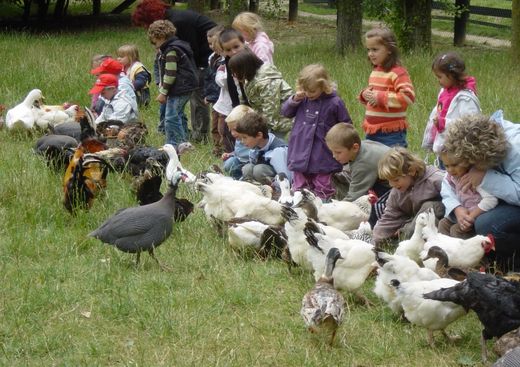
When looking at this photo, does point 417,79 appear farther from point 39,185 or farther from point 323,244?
point 323,244

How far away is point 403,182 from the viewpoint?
6367mm

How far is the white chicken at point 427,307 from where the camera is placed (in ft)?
16.1

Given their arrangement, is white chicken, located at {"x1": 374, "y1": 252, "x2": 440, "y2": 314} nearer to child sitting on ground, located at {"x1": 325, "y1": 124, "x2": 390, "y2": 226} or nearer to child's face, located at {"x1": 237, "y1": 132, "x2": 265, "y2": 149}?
child sitting on ground, located at {"x1": 325, "y1": 124, "x2": 390, "y2": 226}

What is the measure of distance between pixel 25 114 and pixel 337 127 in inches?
206

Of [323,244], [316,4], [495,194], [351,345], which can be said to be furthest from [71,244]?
[316,4]

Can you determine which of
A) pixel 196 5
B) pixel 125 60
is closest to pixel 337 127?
pixel 125 60

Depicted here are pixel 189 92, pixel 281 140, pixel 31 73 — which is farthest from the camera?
pixel 31 73

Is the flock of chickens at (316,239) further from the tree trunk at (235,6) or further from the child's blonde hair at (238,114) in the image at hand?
the tree trunk at (235,6)

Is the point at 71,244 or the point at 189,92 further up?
the point at 189,92

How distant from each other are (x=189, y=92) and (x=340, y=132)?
3.64m

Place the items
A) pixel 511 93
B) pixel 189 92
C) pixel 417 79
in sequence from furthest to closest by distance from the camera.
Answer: pixel 417 79, pixel 511 93, pixel 189 92

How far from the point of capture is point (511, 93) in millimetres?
11312

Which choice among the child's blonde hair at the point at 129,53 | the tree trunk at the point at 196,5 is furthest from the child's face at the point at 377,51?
the tree trunk at the point at 196,5

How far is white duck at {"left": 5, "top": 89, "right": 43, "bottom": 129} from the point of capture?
1077cm
